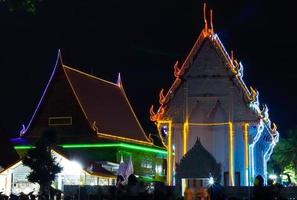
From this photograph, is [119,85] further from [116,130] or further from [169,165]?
[169,165]

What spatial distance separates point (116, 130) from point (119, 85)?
9.32 metres

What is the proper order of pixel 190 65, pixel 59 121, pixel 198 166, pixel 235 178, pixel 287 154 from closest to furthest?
1. pixel 198 166
2. pixel 235 178
3. pixel 190 65
4. pixel 59 121
5. pixel 287 154

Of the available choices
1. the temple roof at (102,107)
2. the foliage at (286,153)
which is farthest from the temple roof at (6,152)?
the foliage at (286,153)

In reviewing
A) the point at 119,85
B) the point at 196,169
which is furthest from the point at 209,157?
the point at 119,85

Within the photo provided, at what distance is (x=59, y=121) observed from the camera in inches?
1672

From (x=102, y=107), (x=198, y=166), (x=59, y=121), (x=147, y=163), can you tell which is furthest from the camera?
(x=147, y=163)

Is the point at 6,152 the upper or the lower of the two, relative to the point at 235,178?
upper

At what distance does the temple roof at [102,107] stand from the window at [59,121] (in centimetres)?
115

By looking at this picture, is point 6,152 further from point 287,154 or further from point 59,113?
point 287,154

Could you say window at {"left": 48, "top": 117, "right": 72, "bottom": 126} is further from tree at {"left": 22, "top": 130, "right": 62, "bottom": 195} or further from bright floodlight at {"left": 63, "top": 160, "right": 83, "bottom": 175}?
tree at {"left": 22, "top": 130, "right": 62, "bottom": 195}

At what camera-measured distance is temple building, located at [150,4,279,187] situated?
3347 centimetres

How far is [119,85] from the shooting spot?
52.7m

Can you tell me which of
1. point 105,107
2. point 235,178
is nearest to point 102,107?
point 105,107

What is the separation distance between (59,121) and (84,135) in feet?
8.61
